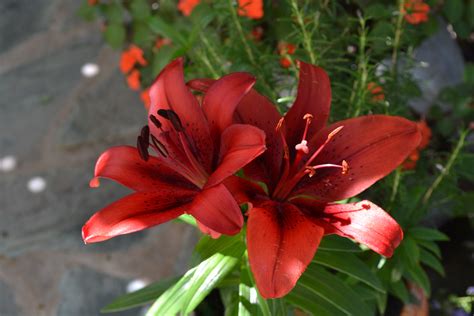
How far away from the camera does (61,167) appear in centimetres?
214

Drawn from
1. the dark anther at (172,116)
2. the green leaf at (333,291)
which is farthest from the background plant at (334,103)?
the dark anther at (172,116)

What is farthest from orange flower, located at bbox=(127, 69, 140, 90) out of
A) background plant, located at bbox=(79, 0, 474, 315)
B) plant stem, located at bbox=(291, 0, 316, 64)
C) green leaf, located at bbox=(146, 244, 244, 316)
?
green leaf, located at bbox=(146, 244, 244, 316)

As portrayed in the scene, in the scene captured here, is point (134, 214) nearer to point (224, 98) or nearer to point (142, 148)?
point (142, 148)

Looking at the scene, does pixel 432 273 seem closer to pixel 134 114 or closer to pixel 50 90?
pixel 134 114

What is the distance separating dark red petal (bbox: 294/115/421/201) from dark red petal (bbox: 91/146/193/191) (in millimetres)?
174

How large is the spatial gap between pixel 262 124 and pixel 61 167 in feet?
4.46

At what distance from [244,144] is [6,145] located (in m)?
1.61

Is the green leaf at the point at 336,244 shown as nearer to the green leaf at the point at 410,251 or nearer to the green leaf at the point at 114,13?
the green leaf at the point at 410,251

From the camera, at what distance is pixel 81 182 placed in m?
2.11

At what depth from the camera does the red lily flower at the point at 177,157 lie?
78 cm

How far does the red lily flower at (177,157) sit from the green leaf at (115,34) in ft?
4.25

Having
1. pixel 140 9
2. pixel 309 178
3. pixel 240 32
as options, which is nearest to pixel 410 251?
pixel 309 178

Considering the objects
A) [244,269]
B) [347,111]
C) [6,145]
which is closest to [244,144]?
[244,269]

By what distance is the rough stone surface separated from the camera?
77.0 inches
